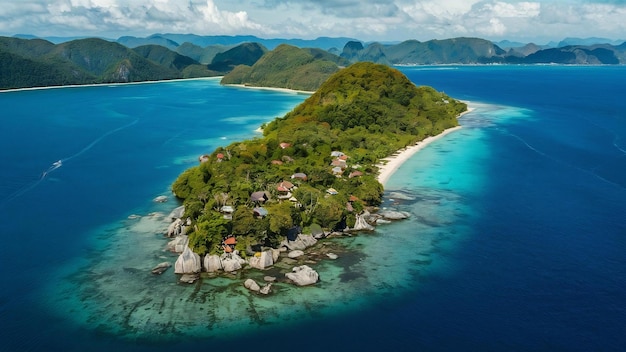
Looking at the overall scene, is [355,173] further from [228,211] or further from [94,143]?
[94,143]

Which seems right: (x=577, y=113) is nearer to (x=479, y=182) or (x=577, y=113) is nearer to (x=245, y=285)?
(x=479, y=182)

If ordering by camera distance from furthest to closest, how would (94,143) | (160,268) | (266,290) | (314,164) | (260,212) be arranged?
(94,143) → (314,164) → (260,212) → (160,268) → (266,290)

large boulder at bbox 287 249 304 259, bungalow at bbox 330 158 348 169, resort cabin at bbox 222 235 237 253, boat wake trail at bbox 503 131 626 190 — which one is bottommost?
large boulder at bbox 287 249 304 259

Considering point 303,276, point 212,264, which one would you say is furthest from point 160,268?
point 303,276

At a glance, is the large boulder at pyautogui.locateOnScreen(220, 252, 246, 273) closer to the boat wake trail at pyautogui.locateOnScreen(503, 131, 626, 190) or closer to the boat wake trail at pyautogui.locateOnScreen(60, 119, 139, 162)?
the boat wake trail at pyautogui.locateOnScreen(60, 119, 139, 162)

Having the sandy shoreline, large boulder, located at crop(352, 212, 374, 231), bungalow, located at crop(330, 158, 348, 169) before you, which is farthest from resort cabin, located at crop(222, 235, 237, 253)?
the sandy shoreline

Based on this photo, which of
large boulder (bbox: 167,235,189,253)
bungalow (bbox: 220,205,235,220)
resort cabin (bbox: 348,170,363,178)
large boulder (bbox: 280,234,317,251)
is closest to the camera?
large boulder (bbox: 167,235,189,253)
